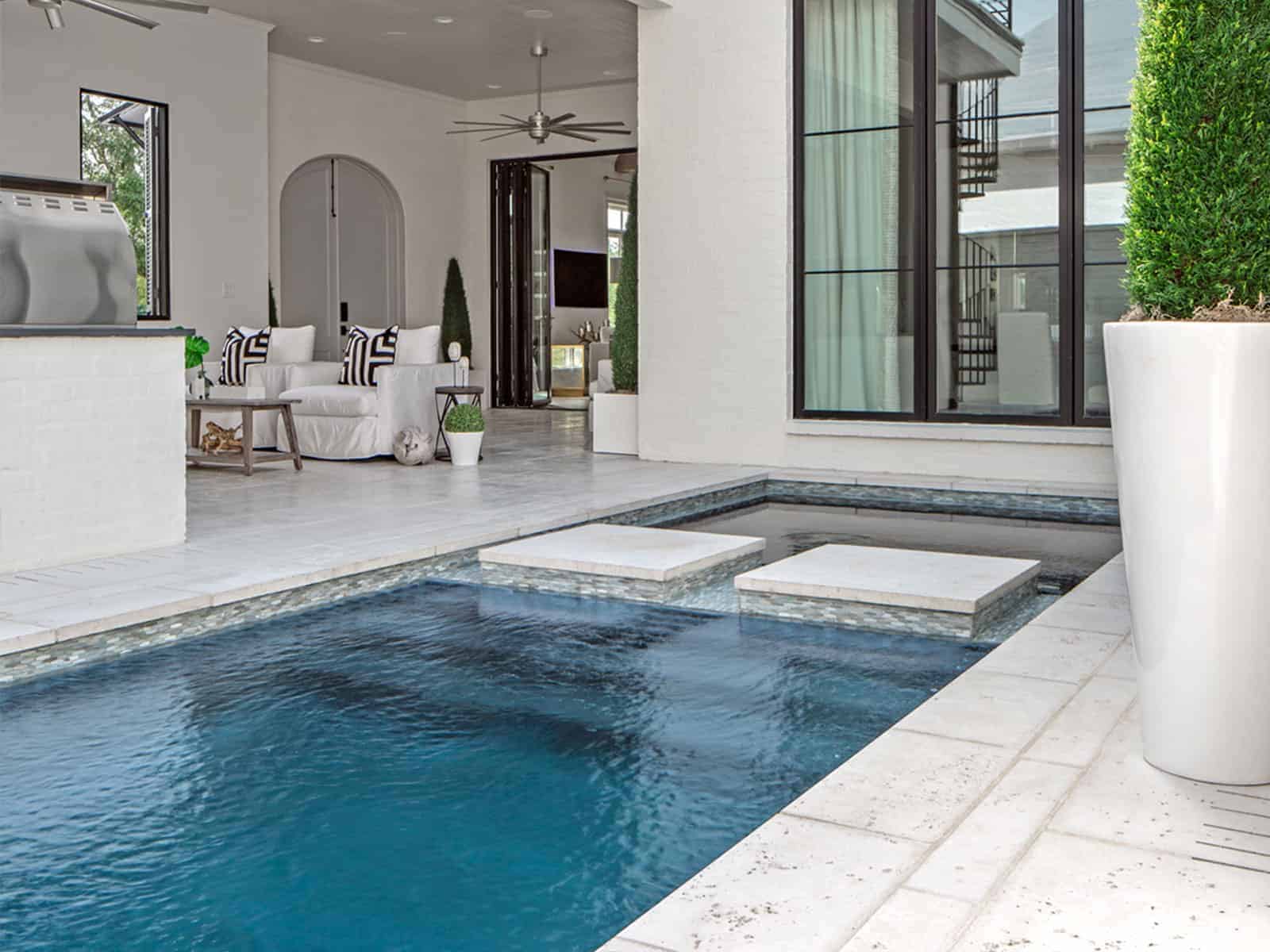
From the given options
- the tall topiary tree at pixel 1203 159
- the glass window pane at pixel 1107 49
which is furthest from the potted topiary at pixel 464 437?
the tall topiary tree at pixel 1203 159

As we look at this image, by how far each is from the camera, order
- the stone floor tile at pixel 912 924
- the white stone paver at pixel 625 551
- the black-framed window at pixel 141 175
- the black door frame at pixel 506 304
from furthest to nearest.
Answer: the black door frame at pixel 506 304 < the black-framed window at pixel 141 175 < the white stone paver at pixel 625 551 < the stone floor tile at pixel 912 924

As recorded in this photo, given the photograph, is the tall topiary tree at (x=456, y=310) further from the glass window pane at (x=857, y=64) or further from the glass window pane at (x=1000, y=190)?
the glass window pane at (x=1000, y=190)

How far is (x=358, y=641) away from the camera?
3592mm

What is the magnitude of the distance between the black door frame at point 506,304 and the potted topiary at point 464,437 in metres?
6.15

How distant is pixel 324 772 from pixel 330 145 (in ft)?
33.8

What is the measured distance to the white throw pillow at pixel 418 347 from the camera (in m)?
8.16

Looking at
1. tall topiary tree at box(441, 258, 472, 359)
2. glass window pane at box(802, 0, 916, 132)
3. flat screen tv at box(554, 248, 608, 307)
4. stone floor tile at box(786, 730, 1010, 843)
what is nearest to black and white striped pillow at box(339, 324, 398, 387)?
glass window pane at box(802, 0, 916, 132)

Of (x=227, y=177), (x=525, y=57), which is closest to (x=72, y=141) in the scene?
(x=227, y=177)

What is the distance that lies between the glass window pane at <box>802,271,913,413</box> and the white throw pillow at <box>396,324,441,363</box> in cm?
248

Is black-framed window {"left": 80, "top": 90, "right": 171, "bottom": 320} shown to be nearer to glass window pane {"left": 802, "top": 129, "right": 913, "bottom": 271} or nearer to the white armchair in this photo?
the white armchair

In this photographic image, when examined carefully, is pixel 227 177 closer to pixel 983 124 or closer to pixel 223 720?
pixel 983 124

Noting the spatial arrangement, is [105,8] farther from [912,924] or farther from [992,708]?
[912,924]

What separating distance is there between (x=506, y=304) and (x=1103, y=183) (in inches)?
318

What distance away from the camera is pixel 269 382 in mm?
8445
